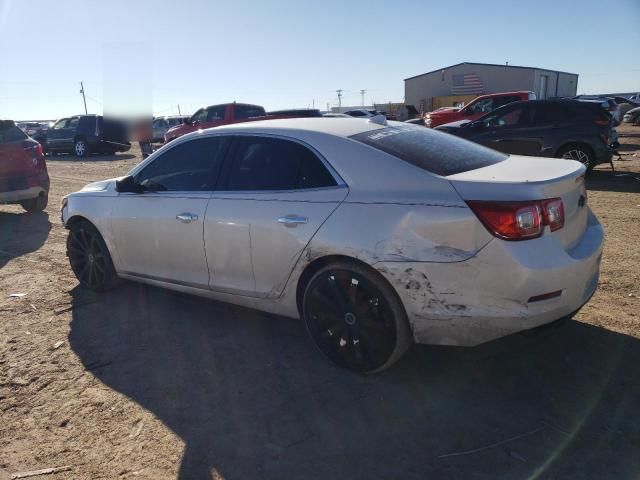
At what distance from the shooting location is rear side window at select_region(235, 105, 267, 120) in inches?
657

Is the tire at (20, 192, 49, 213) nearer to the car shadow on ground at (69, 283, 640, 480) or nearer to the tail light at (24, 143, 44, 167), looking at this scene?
the tail light at (24, 143, 44, 167)

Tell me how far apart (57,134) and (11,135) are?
54.1ft

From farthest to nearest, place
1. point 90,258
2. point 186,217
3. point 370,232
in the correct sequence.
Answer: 1. point 90,258
2. point 186,217
3. point 370,232

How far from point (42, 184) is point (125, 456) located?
7.81 meters

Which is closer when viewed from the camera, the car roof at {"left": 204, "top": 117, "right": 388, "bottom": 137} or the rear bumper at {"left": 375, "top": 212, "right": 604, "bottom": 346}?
the rear bumper at {"left": 375, "top": 212, "right": 604, "bottom": 346}

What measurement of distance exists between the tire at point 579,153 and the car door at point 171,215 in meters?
8.74

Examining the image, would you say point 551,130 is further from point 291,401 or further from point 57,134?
point 57,134

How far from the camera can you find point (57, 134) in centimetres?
2347

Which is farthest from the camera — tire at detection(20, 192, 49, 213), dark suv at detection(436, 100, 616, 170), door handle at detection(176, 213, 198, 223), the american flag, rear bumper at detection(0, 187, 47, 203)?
the american flag

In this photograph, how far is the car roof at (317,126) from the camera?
11.6 ft

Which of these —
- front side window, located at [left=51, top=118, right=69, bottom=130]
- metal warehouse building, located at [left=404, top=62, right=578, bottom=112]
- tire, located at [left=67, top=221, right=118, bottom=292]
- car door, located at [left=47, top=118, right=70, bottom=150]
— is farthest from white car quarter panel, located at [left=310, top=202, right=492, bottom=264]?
metal warehouse building, located at [left=404, top=62, right=578, bottom=112]

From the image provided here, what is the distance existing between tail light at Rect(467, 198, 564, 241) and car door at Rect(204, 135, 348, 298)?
873mm

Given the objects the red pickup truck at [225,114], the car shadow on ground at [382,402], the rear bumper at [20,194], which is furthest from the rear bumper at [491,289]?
the red pickup truck at [225,114]

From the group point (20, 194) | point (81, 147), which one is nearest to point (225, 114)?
point (20, 194)
